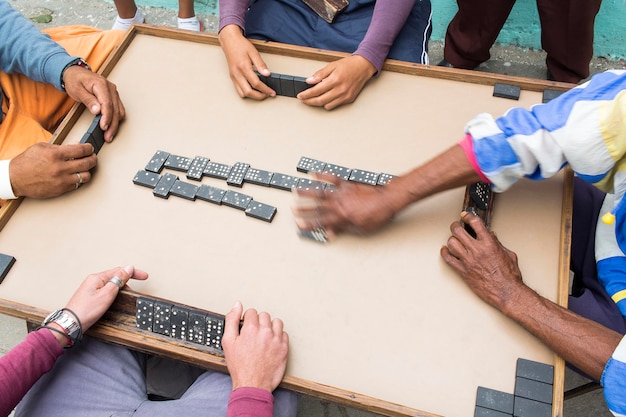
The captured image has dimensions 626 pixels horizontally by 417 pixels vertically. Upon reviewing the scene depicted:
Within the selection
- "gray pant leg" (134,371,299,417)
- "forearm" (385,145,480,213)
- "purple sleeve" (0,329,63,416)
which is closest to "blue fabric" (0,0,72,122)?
"purple sleeve" (0,329,63,416)

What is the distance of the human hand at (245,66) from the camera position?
6.11ft

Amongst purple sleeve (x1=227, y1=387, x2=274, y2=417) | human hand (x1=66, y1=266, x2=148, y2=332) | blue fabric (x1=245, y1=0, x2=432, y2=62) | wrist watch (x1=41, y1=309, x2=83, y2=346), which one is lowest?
purple sleeve (x1=227, y1=387, x2=274, y2=417)

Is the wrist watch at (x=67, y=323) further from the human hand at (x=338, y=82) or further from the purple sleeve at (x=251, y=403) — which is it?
the human hand at (x=338, y=82)

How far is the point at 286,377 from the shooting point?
135 cm

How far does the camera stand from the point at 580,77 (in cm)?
260

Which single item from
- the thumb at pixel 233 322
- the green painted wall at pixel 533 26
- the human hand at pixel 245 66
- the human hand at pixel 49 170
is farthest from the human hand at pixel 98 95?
the green painted wall at pixel 533 26

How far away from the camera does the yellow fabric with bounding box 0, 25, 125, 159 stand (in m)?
1.99

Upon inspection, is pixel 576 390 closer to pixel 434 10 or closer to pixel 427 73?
pixel 427 73

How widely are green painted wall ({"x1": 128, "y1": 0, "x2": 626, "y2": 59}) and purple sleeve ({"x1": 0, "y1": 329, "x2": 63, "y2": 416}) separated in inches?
102

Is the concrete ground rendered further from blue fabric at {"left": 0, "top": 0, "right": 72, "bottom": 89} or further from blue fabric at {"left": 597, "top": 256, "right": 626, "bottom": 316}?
blue fabric at {"left": 0, "top": 0, "right": 72, "bottom": 89}

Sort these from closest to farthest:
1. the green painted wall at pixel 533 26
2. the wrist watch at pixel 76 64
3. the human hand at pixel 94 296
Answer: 1. the human hand at pixel 94 296
2. the wrist watch at pixel 76 64
3. the green painted wall at pixel 533 26

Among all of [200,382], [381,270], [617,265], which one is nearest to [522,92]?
[617,265]

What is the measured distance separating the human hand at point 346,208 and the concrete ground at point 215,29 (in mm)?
938

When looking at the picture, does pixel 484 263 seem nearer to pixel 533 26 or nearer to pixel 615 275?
pixel 615 275
